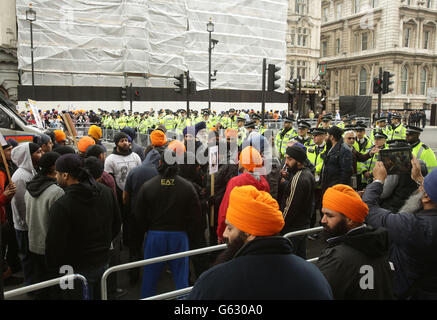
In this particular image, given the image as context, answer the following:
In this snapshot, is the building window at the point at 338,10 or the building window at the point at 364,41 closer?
the building window at the point at 364,41

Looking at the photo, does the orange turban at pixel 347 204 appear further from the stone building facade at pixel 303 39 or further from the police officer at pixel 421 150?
the stone building facade at pixel 303 39

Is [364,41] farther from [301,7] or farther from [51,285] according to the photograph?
[51,285]

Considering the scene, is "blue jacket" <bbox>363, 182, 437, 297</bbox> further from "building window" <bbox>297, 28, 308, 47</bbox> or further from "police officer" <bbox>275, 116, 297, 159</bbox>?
"building window" <bbox>297, 28, 308, 47</bbox>

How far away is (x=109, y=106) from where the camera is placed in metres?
31.3

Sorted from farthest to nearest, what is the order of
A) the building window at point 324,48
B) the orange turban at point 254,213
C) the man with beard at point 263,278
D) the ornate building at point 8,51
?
the building window at point 324,48 → the ornate building at point 8,51 → the orange turban at point 254,213 → the man with beard at point 263,278

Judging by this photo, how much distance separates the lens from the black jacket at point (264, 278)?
65.0 inches

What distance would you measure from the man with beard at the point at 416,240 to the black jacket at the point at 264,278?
3.96 ft

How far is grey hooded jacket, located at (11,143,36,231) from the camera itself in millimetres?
4680

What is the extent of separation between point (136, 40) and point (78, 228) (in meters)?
29.8

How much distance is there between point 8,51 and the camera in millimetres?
30750

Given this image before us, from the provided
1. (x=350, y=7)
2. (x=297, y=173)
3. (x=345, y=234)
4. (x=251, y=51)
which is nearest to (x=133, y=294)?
(x=297, y=173)

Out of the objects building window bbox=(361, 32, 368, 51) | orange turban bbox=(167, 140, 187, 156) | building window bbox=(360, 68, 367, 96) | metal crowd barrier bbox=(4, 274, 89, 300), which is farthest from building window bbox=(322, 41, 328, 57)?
metal crowd barrier bbox=(4, 274, 89, 300)

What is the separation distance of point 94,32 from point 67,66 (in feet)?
11.9

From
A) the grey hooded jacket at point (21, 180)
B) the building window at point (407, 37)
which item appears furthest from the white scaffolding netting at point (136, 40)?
the building window at point (407, 37)
